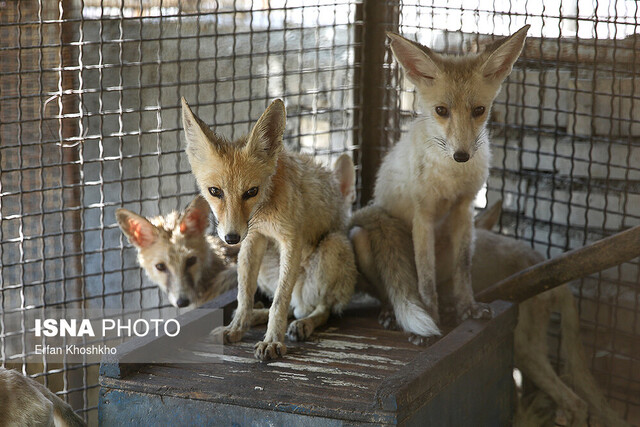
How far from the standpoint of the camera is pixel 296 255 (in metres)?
3.34

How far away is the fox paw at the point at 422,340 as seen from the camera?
3492 mm

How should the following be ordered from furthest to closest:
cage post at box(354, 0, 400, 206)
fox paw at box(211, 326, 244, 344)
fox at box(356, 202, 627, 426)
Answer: cage post at box(354, 0, 400, 206)
fox at box(356, 202, 627, 426)
fox paw at box(211, 326, 244, 344)

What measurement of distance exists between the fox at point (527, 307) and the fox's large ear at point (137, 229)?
4.31ft

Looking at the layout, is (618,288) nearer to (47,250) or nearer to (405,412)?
(405,412)

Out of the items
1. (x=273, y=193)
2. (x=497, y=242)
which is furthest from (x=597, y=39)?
(x=273, y=193)

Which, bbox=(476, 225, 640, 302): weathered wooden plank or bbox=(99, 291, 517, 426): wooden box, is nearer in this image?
bbox=(99, 291, 517, 426): wooden box

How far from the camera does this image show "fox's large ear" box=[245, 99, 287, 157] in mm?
3064

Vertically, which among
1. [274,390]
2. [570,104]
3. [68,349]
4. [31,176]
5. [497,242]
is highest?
[570,104]

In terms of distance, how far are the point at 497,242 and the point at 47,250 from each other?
2928 mm

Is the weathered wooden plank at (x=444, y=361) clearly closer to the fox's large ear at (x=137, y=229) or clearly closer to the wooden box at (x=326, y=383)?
the wooden box at (x=326, y=383)

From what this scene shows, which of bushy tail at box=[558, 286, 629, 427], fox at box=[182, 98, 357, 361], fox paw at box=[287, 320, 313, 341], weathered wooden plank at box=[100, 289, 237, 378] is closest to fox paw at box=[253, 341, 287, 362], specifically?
fox at box=[182, 98, 357, 361]

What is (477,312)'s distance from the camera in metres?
3.58

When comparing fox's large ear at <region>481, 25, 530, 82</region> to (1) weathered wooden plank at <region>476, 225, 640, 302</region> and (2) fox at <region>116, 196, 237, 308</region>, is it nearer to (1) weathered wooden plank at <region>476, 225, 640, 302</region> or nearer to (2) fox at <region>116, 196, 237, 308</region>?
(1) weathered wooden plank at <region>476, 225, 640, 302</region>

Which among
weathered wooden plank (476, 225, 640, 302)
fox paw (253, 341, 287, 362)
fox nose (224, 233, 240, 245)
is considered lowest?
fox paw (253, 341, 287, 362)
